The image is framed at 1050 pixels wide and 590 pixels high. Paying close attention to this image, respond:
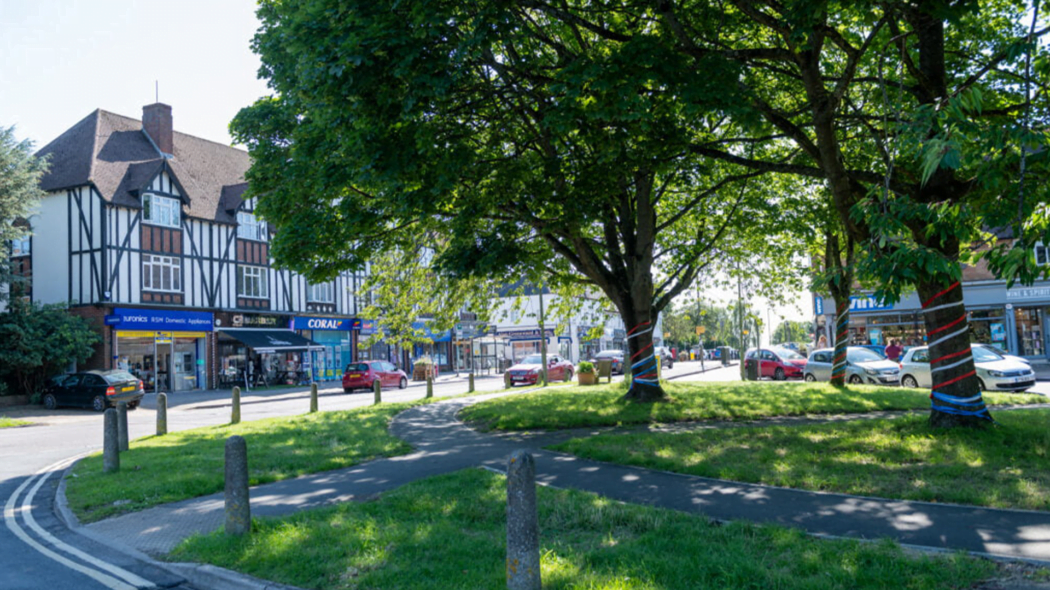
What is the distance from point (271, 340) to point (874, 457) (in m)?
35.7

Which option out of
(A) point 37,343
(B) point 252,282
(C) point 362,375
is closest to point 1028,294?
(C) point 362,375

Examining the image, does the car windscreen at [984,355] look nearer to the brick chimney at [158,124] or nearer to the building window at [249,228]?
the building window at [249,228]

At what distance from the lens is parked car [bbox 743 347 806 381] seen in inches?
1224

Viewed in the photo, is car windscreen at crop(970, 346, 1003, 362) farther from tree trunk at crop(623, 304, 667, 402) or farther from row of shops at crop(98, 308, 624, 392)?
row of shops at crop(98, 308, 624, 392)

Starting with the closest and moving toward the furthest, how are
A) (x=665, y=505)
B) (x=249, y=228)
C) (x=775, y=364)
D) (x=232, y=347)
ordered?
(x=665, y=505) < (x=775, y=364) < (x=232, y=347) < (x=249, y=228)

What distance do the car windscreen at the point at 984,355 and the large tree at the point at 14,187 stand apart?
108 feet

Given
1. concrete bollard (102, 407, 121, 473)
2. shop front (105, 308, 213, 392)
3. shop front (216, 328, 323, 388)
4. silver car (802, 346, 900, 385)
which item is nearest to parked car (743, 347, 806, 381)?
silver car (802, 346, 900, 385)

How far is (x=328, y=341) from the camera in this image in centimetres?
4697

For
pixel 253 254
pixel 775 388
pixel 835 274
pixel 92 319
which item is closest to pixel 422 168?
pixel 835 274

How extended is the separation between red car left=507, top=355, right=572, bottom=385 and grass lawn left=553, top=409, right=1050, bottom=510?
22.5 m

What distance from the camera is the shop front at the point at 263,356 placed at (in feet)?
126

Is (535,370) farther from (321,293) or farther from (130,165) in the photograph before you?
(130,165)

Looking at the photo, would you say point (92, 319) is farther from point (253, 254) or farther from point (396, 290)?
point (396, 290)

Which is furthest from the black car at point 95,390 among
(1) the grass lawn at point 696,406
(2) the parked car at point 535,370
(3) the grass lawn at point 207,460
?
(2) the parked car at point 535,370
